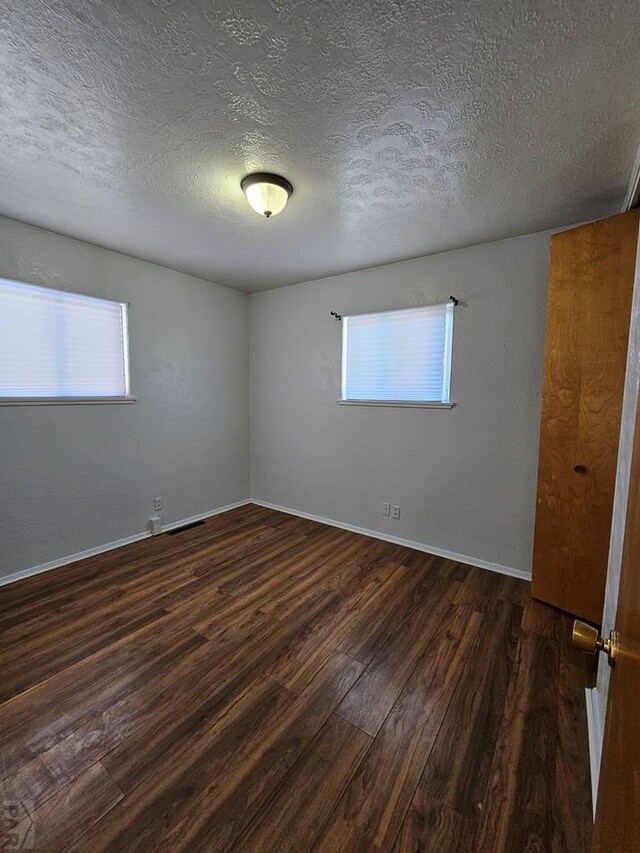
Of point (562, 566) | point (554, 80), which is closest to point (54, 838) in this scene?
point (562, 566)

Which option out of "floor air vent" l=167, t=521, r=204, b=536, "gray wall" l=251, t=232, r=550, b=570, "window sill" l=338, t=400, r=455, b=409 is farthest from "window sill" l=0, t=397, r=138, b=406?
"window sill" l=338, t=400, r=455, b=409

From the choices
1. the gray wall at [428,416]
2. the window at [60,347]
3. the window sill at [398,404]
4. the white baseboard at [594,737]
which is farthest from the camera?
the window sill at [398,404]

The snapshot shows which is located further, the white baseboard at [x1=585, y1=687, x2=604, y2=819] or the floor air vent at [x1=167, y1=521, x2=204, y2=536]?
the floor air vent at [x1=167, y1=521, x2=204, y2=536]

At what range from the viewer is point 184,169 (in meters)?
1.76

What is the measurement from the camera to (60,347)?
2.63 metres

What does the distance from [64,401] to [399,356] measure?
9.10 ft

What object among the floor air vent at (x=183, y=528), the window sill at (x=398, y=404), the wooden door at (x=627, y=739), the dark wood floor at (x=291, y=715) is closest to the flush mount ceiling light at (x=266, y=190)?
the window sill at (x=398, y=404)

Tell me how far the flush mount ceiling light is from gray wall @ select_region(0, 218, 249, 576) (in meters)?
1.69

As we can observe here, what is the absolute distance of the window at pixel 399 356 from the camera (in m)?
2.87

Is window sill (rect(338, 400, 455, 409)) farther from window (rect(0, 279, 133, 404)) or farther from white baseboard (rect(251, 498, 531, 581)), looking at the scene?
window (rect(0, 279, 133, 404))

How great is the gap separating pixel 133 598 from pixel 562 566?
9.10 ft

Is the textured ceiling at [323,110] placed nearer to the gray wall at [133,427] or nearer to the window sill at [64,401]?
the gray wall at [133,427]

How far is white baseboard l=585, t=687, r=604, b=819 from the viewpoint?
116 cm

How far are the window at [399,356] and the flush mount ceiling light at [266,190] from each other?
4.94ft
